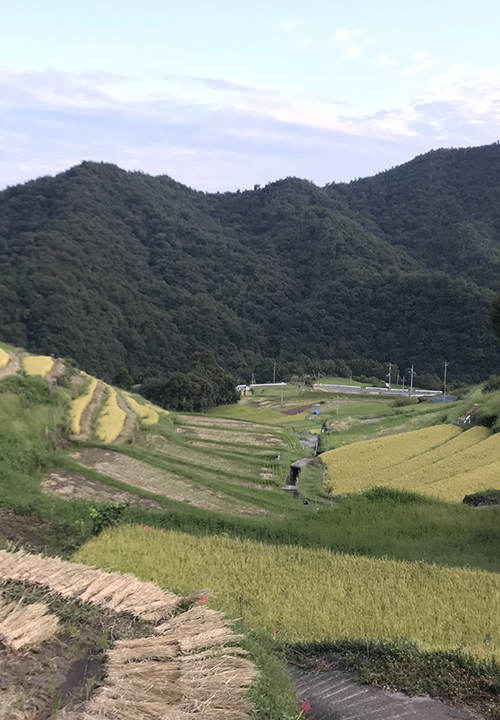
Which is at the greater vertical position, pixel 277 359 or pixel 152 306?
pixel 152 306

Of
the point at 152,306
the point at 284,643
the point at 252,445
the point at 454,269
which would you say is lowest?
the point at 252,445

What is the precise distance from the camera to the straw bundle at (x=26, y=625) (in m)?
4.96

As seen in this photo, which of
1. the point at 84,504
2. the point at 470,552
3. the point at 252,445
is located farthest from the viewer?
the point at 252,445

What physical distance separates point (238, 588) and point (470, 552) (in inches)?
248

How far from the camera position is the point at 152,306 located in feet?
286

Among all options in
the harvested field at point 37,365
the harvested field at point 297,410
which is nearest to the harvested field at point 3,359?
the harvested field at point 37,365

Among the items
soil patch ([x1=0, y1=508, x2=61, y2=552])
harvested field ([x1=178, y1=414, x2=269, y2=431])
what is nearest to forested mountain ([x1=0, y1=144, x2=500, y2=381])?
harvested field ([x1=178, y1=414, x2=269, y2=431])

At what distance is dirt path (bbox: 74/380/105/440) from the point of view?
21.6m

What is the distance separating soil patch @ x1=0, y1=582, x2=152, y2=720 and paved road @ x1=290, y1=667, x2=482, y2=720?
1559mm

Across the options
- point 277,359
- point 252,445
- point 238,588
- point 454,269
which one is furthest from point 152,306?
point 238,588

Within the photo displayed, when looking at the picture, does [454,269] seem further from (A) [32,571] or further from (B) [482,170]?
(A) [32,571]

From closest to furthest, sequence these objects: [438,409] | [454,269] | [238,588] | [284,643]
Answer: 1. [284,643]
2. [238,588]
3. [438,409]
4. [454,269]

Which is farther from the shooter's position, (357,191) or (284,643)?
(357,191)

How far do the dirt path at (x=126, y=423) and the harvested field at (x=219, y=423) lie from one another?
578cm
